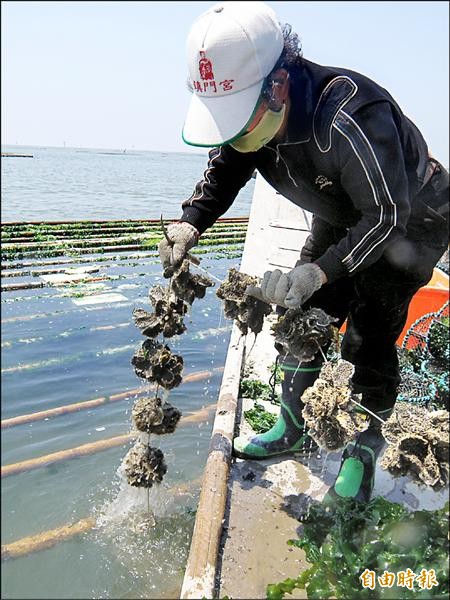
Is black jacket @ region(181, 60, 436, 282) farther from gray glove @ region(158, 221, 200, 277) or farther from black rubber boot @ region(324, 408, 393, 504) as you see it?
black rubber boot @ region(324, 408, 393, 504)

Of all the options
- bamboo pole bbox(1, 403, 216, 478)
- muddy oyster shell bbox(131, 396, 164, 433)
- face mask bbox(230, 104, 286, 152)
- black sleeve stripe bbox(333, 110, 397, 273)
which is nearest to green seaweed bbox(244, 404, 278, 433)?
bamboo pole bbox(1, 403, 216, 478)

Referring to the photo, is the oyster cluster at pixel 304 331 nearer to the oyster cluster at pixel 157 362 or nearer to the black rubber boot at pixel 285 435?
the oyster cluster at pixel 157 362

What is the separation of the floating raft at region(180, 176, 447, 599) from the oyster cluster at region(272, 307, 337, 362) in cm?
96

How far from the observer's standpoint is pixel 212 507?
2910mm

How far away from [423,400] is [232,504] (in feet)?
6.56

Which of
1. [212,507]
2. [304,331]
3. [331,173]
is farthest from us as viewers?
[212,507]

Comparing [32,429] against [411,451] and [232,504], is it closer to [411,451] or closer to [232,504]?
[232,504]

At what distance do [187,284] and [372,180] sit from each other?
47.0 inches

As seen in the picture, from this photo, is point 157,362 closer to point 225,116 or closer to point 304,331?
point 304,331

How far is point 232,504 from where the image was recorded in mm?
3137

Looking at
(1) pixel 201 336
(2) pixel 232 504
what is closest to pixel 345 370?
(2) pixel 232 504

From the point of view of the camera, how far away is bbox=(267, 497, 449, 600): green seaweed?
8.21 feet

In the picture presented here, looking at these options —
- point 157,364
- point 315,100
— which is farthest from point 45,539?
point 315,100

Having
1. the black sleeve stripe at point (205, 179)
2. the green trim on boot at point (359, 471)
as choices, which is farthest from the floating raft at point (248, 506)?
the black sleeve stripe at point (205, 179)
